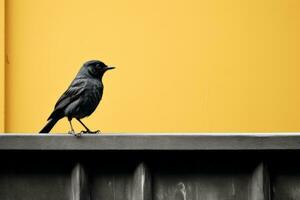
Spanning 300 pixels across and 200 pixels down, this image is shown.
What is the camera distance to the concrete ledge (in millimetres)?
3033

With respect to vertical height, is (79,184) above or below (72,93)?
below

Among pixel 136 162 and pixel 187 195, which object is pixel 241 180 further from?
pixel 136 162

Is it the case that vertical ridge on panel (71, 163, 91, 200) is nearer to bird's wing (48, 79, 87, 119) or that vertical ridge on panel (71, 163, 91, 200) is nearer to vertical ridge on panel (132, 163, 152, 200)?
vertical ridge on panel (132, 163, 152, 200)

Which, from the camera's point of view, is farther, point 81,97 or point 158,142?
point 81,97

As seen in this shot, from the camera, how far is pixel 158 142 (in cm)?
305

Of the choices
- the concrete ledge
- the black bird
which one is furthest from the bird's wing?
the concrete ledge

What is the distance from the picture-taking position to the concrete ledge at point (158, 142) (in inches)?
119

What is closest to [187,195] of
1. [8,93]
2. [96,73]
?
[96,73]

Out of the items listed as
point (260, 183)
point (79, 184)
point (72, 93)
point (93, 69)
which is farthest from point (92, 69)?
point (260, 183)

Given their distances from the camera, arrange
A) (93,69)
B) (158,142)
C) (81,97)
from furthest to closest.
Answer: (93,69)
(81,97)
(158,142)

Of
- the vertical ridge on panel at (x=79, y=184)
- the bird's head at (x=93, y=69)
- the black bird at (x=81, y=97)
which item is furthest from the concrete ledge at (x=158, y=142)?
the bird's head at (x=93, y=69)

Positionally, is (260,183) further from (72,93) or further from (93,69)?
(93,69)

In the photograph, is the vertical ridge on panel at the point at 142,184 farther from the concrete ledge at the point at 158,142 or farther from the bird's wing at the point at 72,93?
the bird's wing at the point at 72,93

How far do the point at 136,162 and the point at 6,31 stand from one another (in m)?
2.89
